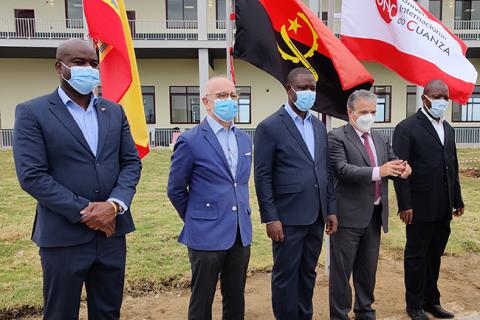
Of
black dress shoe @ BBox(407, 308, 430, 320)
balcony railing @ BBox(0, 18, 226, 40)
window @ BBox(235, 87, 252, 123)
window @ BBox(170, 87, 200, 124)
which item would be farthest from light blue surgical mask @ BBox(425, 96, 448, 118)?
window @ BBox(170, 87, 200, 124)

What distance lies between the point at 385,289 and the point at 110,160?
10.7 feet

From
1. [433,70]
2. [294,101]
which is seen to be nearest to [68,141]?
[294,101]

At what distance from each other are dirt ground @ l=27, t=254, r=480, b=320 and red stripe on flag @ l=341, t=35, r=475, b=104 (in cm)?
199

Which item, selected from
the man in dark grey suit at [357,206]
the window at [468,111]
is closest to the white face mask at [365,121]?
the man in dark grey suit at [357,206]

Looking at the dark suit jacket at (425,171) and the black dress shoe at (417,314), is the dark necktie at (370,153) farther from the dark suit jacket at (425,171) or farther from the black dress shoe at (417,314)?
the black dress shoe at (417,314)

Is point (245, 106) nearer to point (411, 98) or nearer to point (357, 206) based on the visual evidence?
point (411, 98)

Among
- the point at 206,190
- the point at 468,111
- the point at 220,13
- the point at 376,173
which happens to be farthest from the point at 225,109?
the point at 468,111

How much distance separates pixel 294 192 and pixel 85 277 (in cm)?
157

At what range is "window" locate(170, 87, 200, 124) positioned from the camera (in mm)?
22812

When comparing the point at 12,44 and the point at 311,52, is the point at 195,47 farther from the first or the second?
the point at 311,52

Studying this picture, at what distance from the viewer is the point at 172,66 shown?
22609 mm

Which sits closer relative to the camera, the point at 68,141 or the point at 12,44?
the point at 68,141

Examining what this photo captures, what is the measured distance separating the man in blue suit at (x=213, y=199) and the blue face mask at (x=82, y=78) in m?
0.72

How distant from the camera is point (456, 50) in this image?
521 centimetres
